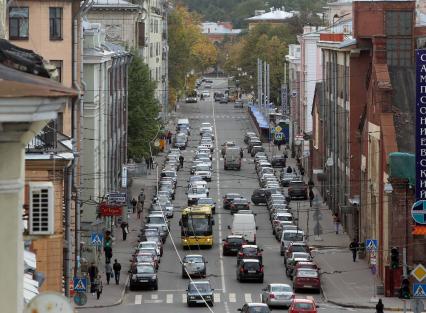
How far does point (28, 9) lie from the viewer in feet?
177

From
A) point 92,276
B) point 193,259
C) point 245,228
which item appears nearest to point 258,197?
point 245,228

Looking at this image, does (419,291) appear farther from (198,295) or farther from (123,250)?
(123,250)

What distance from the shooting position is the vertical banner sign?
4778 centimetres

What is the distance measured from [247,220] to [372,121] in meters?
10.0

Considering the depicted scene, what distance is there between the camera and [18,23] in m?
53.6

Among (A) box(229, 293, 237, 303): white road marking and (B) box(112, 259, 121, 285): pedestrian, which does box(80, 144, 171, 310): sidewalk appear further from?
(A) box(229, 293, 237, 303): white road marking

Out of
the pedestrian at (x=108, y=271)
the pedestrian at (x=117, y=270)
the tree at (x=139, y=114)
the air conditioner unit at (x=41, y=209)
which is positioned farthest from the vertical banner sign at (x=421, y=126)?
the tree at (x=139, y=114)

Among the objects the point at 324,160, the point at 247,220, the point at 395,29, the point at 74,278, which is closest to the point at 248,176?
the point at 324,160

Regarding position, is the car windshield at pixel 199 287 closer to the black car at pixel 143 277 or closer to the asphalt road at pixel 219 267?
the asphalt road at pixel 219 267

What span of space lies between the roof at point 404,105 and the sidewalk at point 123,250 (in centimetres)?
1200

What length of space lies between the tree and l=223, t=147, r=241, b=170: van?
1209 centimetres

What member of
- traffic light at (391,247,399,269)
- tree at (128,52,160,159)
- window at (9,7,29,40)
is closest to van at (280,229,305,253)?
traffic light at (391,247,399,269)

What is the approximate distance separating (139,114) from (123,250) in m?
25.6

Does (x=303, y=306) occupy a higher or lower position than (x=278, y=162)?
lower
